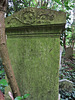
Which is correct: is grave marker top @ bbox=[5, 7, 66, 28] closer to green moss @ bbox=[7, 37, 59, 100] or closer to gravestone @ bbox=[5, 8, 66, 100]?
gravestone @ bbox=[5, 8, 66, 100]

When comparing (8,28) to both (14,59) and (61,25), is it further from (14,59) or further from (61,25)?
(61,25)

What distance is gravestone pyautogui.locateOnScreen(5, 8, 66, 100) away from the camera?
1100mm

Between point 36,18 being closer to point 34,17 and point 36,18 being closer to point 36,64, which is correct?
point 34,17

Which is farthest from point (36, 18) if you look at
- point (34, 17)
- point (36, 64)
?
point (36, 64)

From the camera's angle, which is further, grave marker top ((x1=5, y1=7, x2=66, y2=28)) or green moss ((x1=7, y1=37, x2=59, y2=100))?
green moss ((x1=7, y1=37, x2=59, y2=100))

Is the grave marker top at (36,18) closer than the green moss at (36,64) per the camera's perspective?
Yes

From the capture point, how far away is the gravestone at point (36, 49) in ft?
3.61

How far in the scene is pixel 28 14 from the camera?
113cm

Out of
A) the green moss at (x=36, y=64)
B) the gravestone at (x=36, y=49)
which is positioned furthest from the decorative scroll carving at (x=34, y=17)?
the green moss at (x=36, y=64)

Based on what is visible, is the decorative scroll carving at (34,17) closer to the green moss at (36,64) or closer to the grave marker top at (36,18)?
the grave marker top at (36,18)

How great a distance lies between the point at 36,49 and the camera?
1.22 m

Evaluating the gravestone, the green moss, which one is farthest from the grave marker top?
the green moss

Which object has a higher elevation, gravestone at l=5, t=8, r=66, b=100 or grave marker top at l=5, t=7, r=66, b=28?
grave marker top at l=5, t=7, r=66, b=28

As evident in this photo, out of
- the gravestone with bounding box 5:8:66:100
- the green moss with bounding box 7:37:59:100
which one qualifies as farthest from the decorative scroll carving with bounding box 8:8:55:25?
the green moss with bounding box 7:37:59:100
